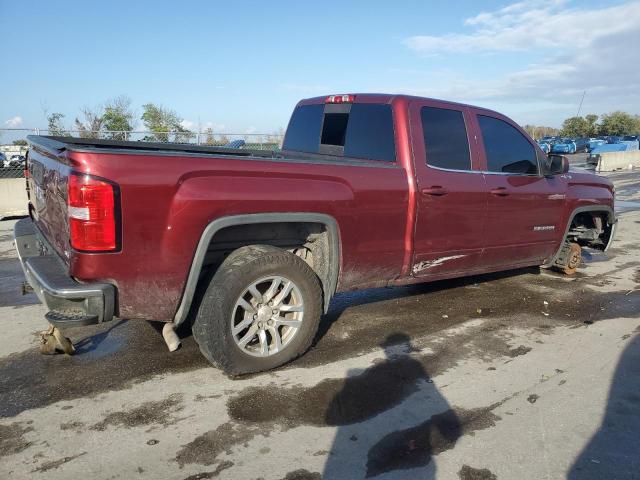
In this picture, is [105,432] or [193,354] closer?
[105,432]

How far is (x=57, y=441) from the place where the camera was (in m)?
2.74

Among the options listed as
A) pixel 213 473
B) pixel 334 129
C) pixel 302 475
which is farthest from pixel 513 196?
pixel 213 473

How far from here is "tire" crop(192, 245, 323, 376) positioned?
10.8 ft

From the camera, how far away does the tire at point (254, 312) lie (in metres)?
3.29

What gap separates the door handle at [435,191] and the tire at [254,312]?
3.96ft

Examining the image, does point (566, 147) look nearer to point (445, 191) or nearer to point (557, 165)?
point (557, 165)

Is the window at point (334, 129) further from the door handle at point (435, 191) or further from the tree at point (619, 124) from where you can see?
the tree at point (619, 124)

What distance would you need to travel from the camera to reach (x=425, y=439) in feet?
9.23

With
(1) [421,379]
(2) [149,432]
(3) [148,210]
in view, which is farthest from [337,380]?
(3) [148,210]

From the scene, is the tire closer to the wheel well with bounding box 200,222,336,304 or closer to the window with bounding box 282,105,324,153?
the wheel well with bounding box 200,222,336,304

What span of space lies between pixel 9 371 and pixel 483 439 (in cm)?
319

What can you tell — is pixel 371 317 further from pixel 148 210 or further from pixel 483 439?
pixel 148 210

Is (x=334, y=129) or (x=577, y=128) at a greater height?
(x=577, y=128)

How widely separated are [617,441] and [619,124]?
67.7 metres
